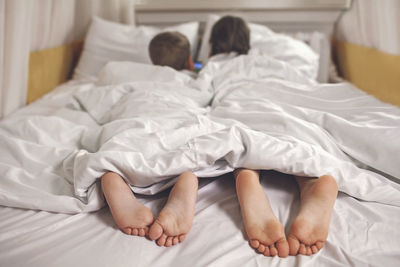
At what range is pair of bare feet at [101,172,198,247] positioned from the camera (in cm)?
65

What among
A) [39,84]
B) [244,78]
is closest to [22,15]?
[39,84]

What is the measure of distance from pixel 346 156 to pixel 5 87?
4.02 ft

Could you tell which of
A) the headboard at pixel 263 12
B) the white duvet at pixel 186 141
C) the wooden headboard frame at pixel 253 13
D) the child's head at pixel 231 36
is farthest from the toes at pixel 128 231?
the headboard at pixel 263 12

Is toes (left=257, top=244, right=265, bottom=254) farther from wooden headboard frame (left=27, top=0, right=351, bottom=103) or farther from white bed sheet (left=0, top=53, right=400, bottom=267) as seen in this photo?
wooden headboard frame (left=27, top=0, right=351, bottom=103)

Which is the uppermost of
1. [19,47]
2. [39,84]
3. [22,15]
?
[22,15]

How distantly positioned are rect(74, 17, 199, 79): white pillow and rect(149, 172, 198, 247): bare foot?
4.15ft

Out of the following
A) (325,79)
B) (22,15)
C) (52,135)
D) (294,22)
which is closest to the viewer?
(52,135)

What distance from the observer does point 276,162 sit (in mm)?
796

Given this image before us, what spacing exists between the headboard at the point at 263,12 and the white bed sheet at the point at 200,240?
1593 millimetres

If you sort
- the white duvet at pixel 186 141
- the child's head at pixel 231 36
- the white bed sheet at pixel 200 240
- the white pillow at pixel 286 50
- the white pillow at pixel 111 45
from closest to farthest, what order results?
the white bed sheet at pixel 200 240 → the white duvet at pixel 186 141 → the child's head at pixel 231 36 → the white pillow at pixel 286 50 → the white pillow at pixel 111 45

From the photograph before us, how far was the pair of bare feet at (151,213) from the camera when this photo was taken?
651 millimetres

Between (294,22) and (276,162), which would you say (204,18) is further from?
(276,162)

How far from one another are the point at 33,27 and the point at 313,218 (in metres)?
1.49

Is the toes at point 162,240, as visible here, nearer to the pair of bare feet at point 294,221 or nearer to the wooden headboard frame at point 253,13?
the pair of bare feet at point 294,221
